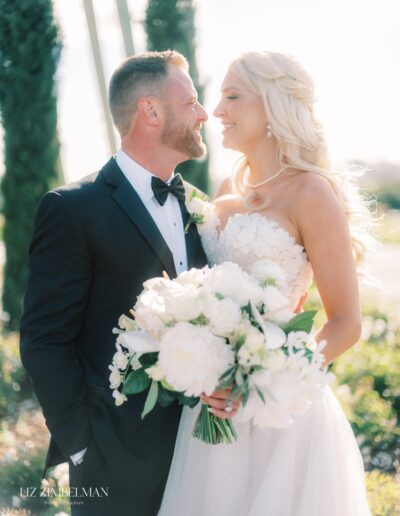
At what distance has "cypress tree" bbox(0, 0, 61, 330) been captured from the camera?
7.76 meters

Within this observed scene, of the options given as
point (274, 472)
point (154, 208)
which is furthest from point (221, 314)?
point (154, 208)

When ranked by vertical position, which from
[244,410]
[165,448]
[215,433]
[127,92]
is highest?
[127,92]

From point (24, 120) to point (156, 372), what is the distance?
7.00 metres

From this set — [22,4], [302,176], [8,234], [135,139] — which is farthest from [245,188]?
[8,234]

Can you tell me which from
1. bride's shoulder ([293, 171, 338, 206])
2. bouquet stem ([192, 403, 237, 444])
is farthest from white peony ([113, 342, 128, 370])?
bride's shoulder ([293, 171, 338, 206])

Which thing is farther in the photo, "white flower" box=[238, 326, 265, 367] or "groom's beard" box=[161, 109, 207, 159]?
"groom's beard" box=[161, 109, 207, 159]

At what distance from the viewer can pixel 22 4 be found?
7.61 m

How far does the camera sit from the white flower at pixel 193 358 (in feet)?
6.81

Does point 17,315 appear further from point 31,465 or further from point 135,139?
point 135,139

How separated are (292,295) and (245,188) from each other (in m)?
0.84

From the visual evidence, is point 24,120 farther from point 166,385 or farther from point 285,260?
point 166,385

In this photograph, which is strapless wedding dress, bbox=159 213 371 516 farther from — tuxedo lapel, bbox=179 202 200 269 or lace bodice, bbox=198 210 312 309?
tuxedo lapel, bbox=179 202 200 269

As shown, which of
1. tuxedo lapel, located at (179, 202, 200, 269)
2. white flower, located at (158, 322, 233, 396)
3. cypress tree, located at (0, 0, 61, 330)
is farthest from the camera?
cypress tree, located at (0, 0, 61, 330)

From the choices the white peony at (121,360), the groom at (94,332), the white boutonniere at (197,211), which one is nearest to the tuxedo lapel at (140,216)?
the groom at (94,332)
